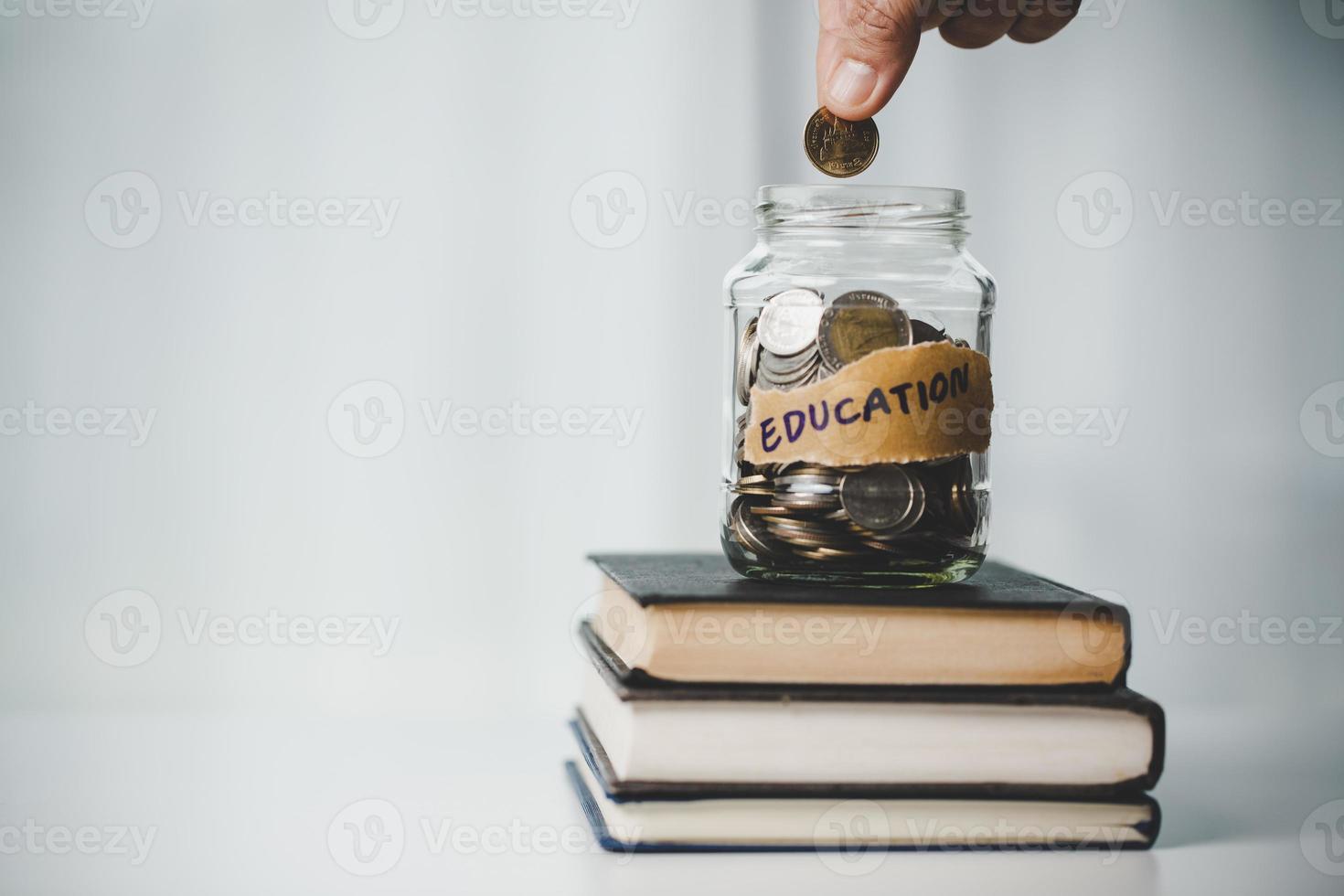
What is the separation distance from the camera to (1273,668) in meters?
1.38

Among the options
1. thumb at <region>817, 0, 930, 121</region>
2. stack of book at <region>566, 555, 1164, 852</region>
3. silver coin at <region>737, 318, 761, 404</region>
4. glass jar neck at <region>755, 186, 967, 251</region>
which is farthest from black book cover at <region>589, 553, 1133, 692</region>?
thumb at <region>817, 0, 930, 121</region>

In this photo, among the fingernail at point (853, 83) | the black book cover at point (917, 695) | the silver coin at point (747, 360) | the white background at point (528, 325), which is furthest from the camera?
the white background at point (528, 325)

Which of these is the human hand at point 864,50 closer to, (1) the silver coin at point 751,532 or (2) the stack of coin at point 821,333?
(2) the stack of coin at point 821,333

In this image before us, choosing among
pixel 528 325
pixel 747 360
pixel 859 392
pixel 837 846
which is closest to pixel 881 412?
pixel 859 392

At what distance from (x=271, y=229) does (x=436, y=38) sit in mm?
263

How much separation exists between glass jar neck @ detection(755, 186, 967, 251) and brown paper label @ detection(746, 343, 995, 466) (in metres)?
0.12

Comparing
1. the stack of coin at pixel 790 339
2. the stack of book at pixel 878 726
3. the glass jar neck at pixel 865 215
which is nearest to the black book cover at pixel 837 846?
the stack of book at pixel 878 726

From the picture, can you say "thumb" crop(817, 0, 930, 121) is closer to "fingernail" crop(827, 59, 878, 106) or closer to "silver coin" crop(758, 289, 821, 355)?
"fingernail" crop(827, 59, 878, 106)

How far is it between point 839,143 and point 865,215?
0.43 feet

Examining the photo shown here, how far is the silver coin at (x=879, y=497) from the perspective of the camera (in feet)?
2.63

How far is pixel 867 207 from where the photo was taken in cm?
88

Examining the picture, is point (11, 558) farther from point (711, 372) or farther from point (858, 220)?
point (858, 220)

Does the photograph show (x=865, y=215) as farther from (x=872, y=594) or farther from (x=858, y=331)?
(x=872, y=594)

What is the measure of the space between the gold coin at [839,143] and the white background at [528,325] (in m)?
0.32
